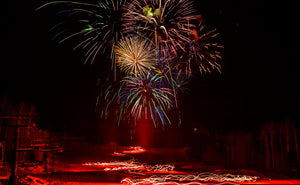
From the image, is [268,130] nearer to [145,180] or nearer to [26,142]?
[145,180]

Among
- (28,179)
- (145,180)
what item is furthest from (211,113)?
(28,179)

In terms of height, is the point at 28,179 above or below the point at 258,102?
below

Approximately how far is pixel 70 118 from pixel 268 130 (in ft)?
64.1

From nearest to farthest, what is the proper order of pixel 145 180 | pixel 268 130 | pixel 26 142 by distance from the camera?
pixel 145 180 < pixel 26 142 < pixel 268 130

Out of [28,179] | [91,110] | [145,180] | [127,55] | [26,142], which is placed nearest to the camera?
[28,179]

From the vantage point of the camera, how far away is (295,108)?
40.7 ft

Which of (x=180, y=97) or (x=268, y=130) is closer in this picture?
(x=268, y=130)

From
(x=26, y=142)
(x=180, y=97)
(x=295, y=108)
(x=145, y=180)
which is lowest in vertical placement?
(x=145, y=180)

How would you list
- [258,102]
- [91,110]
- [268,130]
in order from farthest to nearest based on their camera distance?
1. [91,110]
2. [258,102]
3. [268,130]

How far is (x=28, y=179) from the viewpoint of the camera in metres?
5.73

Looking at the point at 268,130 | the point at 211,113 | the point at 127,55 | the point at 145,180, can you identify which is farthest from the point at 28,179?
the point at 211,113

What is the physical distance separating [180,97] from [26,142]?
669 inches

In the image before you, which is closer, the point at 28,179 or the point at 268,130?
the point at 28,179

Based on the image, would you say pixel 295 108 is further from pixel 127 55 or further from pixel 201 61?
pixel 127 55
